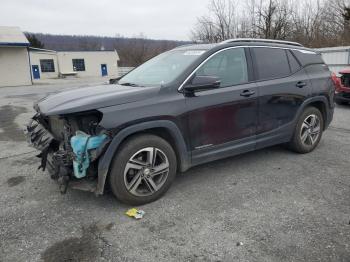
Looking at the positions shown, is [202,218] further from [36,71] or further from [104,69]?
Result: [104,69]

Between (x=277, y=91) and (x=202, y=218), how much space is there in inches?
A: 88.0

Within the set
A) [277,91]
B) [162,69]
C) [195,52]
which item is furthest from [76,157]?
[277,91]

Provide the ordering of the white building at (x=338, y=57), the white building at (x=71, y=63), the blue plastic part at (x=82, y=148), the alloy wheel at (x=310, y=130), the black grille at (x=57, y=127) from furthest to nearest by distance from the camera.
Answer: the white building at (x=71, y=63) < the white building at (x=338, y=57) < the alloy wheel at (x=310, y=130) < the black grille at (x=57, y=127) < the blue plastic part at (x=82, y=148)

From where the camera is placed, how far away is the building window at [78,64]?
39.9 m

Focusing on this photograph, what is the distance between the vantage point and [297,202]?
11.3ft

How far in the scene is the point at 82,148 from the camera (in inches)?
120

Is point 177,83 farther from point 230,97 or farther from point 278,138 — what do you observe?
point 278,138

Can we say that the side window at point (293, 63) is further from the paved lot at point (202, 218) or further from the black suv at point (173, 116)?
the paved lot at point (202, 218)

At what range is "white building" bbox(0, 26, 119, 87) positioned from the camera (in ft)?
86.8

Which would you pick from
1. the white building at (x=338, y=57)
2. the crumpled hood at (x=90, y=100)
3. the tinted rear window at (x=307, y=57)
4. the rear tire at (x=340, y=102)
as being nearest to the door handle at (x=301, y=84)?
the tinted rear window at (x=307, y=57)

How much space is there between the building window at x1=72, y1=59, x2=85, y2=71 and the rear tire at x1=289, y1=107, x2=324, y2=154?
3896 cm

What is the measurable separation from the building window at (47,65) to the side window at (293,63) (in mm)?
37114

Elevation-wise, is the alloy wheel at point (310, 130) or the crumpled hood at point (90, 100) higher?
the crumpled hood at point (90, 100)

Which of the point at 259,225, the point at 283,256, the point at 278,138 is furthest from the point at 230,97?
the point at 283,256
